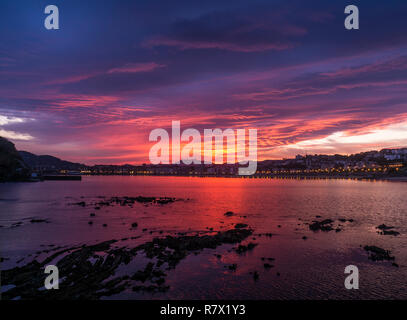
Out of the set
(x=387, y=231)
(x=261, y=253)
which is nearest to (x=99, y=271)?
(x=261, y=253)

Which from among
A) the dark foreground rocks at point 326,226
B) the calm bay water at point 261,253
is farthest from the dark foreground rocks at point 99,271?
the dark foreground rocks at point 326,226

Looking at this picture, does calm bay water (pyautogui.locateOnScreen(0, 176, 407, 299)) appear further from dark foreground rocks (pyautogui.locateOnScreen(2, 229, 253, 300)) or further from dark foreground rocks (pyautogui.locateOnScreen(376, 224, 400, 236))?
dark foreground rocks (pyautogui.locateOnScreen(2, 229, 253, 300))

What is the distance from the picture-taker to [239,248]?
30.4m

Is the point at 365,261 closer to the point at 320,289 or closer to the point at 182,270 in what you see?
the point at 320,289

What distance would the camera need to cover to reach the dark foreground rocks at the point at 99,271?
18688 mm

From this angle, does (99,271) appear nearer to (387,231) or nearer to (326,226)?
(326,226)

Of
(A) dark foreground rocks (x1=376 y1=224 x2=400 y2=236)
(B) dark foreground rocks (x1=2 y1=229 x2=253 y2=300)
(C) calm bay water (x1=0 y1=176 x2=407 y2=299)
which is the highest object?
(B) dark foreground rocks (x1=2 y1=229 x2=253 y2=300)

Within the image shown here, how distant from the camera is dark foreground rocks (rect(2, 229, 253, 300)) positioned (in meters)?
18.7

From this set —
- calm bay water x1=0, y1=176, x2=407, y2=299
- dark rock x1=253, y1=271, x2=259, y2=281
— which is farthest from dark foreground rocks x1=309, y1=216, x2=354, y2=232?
dark rock x1=253, y1=271, x2=259, y2=281

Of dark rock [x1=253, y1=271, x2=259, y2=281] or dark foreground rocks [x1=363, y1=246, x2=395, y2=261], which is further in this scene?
dark foreground rocks [x1=363, y1=246, x2=395, y2=261]

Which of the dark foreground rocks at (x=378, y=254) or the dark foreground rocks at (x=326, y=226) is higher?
the dark foreground rocks at (x=378, y=254)

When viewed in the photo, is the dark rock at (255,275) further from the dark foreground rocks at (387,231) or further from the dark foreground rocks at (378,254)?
the dark foreground rocks at (387,231)

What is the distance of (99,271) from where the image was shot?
22703 mm
